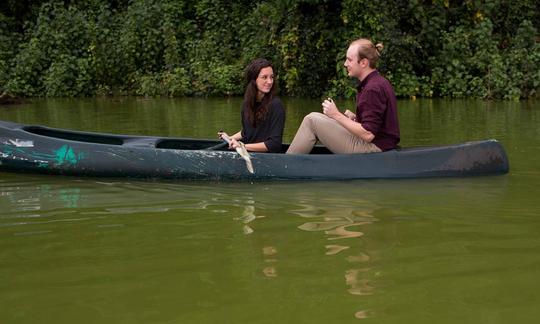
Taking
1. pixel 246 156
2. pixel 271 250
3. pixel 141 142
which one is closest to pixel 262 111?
pixel 246 156

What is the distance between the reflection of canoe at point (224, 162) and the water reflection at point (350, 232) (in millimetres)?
939

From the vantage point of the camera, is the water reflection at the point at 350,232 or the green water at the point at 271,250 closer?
the green water at the point at 271,250

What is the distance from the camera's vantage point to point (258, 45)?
18375 mm

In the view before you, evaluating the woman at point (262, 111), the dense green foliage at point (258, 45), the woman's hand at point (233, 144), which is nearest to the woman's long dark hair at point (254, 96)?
the woman at point (262, 111)

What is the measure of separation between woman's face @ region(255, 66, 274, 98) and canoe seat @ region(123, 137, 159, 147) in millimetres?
1224

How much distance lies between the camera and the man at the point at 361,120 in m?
6.23

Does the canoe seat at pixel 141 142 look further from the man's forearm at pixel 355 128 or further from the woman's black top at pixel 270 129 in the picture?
the man's forearm at pixel 355 128

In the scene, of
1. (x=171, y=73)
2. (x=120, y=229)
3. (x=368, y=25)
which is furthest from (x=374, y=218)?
(x=171, y=73)

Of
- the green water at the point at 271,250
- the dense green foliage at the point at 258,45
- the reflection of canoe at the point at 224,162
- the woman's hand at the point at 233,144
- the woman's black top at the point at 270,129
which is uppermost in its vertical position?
the dense green foliage at the point at 258,45

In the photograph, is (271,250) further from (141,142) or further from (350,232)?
(141,142)

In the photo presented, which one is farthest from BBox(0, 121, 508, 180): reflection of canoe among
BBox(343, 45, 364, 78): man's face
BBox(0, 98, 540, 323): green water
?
BBox(343, 45, 364, 78): man's face

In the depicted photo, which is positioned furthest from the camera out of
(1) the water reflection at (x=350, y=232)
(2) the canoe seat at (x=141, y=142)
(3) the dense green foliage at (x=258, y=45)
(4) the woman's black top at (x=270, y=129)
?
(3) the dense green foliage at (x=258, y=45)

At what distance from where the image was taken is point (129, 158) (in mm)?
6695

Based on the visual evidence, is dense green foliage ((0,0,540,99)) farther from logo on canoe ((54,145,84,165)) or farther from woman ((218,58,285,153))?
logo on canoe ((54,145,84,165))
